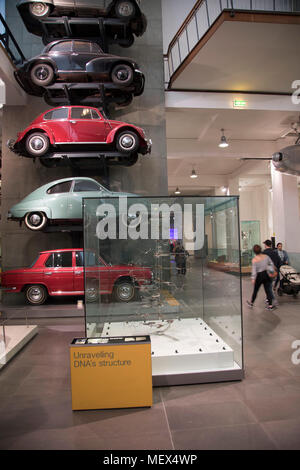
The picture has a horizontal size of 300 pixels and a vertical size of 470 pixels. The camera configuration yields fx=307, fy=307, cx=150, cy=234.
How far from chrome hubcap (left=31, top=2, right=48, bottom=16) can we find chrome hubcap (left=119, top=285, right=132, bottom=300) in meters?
6.57

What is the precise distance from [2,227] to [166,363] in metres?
6.52

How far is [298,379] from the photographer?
12.8 ft

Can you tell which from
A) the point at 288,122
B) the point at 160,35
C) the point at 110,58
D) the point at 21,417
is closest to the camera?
the point at 21,417

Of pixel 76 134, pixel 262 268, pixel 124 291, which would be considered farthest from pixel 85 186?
pixel 262 268

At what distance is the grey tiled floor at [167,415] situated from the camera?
269 centimetres

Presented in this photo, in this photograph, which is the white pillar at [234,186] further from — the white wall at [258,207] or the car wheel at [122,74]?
the car wheel at [122,74]

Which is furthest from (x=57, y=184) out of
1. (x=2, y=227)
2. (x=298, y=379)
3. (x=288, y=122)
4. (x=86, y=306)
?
(x=288, y=122)

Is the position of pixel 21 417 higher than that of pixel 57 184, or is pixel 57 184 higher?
pixel 57 184

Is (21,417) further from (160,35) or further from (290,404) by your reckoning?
(160,35)

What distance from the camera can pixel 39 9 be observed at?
706 centimetres

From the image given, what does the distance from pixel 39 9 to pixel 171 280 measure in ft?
22.5

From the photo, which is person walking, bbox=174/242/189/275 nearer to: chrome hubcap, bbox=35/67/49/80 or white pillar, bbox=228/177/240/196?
chrome hubcap, bbox=35/67/49/80

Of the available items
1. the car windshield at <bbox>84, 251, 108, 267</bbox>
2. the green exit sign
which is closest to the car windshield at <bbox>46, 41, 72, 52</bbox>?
the green exit sign

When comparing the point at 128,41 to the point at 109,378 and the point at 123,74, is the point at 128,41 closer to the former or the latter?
the point at 123,74
